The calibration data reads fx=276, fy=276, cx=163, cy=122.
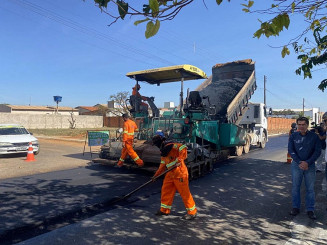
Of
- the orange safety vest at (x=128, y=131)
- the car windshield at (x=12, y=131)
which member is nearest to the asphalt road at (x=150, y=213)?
the orange safety vest at (x=128, y=131)

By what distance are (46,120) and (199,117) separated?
28.7 metres

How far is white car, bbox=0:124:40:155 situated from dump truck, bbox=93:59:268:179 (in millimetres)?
4161

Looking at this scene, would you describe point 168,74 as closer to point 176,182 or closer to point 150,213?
point 176,182

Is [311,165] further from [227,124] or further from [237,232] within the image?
[227,124]

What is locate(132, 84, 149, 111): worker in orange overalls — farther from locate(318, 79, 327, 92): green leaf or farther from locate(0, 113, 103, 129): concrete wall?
locate(0, 113, 103, 129): concrete wall

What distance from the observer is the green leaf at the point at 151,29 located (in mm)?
2129

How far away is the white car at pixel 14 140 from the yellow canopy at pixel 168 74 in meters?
5.30

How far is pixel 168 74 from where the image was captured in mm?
7984

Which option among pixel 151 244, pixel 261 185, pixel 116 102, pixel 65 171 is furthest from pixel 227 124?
pixel 116 102

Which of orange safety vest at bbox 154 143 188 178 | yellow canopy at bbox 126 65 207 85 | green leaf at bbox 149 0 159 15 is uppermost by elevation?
yellow canopy at bbox 126 65 207 85

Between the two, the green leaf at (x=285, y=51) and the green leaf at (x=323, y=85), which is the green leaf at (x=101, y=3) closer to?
the green leaf at (x=285, y=51)

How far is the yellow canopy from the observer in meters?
7.41

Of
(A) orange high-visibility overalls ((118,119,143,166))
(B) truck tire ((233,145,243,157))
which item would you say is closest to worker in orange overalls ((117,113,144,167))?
(A) orange high-visibility overalls ((118,119,143,166))

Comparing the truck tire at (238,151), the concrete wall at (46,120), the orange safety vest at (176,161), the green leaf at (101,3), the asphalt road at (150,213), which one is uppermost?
the green leaf at (101,3)
